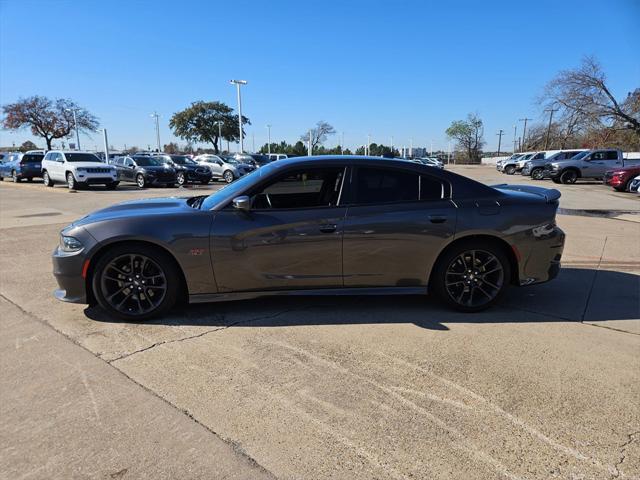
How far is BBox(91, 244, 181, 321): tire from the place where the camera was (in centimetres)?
410

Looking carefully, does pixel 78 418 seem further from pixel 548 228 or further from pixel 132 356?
pixel 548 228

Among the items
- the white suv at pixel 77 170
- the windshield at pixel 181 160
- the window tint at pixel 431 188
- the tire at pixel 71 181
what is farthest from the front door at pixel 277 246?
the windshield at pixel 181 160

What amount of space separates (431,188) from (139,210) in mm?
2862

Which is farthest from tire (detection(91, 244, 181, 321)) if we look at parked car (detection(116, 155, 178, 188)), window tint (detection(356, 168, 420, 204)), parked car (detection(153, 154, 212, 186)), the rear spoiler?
parked car (detection(153, 154, 212, 186))

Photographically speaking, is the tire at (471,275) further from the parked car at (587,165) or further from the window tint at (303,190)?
the parked car at (587,165)

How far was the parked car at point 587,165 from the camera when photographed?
26.0m

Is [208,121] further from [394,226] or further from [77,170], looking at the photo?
[394,226]

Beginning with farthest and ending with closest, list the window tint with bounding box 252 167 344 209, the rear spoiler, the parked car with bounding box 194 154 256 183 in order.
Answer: the parked car with bounding box 194 154 256 183
the rear spoiler
the window tint with bounding box 252 167 344 209

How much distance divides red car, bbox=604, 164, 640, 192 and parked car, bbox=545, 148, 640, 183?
4673mm

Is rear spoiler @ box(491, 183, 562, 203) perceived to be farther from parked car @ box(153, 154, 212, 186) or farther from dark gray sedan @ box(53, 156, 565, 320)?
parked car @ box(153, 154, 212, 186)

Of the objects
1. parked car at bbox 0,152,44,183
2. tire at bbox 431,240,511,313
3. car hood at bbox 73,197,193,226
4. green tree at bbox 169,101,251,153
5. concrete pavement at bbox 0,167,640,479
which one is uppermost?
green tree at bbox 169,101,251,153

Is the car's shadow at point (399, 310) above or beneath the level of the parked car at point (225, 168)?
Result: beneath

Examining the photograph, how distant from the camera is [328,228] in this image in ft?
13.5

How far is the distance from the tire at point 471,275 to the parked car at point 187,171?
69.5 ft
